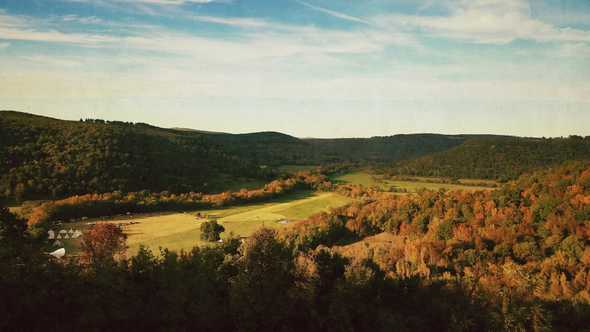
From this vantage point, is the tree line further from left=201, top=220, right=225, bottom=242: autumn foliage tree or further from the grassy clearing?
the grassy clearing

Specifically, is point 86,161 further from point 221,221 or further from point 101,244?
point 101,244

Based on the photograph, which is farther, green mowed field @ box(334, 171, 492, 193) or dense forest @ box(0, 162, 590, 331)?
green mowed field @ box(334, 171, 492, 193)

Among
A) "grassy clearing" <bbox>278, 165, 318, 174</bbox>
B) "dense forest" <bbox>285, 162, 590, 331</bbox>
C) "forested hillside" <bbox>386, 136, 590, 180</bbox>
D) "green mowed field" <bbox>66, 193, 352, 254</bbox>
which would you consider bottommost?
"green mowed field" <bbox>66, 193, 352, 254</bbox>

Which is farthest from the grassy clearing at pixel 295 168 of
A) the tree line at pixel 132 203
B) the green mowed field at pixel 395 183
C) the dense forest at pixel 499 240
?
the dense forest at pixel 499 240

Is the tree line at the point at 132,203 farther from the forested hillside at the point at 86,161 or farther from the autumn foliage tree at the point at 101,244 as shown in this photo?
the autumn foliage tree at the point at 101,244

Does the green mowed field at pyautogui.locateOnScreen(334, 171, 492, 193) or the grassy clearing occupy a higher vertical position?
the grassy clearing

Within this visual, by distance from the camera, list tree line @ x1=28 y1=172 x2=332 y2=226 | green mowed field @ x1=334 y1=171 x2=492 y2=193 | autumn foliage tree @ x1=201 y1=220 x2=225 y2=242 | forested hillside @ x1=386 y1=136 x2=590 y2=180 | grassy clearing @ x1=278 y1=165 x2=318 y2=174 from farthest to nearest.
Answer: grassy clearing @ x1=278 y1=165 x2=318 y2=174
forested hillside @ x1=386 y1=136 x2=590 y2=180
green mowed field @ x1=334 y1=171 x2=492 y2=193
tree line @ x1=28 y1=172 x2=332 y2=226
autumn foliage tree @ x1=201 y1=220 x2=225 y2=242

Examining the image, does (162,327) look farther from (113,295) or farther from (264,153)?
(264,153)

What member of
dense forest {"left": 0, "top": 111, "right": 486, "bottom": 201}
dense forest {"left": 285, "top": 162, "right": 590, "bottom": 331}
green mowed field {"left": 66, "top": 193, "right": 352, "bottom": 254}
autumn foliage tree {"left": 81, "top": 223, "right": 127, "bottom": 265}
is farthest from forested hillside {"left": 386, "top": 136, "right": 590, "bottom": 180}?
autumn foliage tree {"left": 81, "top": 223, "right": 127, "bottom": 265}
